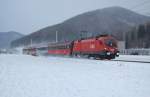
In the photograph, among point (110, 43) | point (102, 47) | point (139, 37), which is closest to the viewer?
point (102, 47)

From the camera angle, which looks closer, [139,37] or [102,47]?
[102,47]

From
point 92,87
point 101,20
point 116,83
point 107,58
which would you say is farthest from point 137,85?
point 101,20

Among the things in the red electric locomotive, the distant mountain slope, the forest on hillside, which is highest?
the distant mountain slope

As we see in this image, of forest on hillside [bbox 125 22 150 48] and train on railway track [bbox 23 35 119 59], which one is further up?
forest on hillside [bbox 125 22 150 48]

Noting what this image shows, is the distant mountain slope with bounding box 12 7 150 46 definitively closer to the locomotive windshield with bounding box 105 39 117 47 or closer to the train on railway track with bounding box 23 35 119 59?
the train on railway track with bounding box 23 35 119 59

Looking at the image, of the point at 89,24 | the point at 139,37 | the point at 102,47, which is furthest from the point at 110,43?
the point at 89,24

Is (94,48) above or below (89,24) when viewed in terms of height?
below

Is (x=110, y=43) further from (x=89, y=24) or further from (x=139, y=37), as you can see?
(x=89, y=24)

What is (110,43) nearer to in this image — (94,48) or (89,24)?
(94,48)

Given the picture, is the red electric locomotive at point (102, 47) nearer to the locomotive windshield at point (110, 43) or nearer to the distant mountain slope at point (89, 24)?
the locomotive windshield at point (110, 43)

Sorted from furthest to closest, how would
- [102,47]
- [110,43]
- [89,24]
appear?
[89,24] < [110,43] < [102,47]

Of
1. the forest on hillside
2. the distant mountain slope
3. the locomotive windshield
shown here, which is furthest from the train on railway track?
the distant mountain slope

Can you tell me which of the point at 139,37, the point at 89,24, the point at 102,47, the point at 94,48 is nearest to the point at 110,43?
the point at 102,47

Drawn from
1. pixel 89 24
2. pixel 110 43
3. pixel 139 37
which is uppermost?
pixel 89 24
